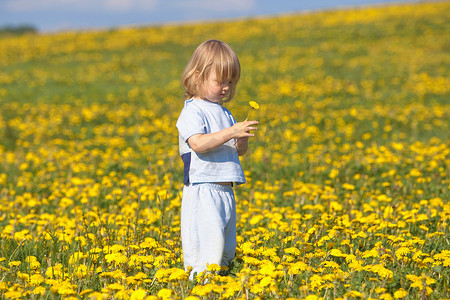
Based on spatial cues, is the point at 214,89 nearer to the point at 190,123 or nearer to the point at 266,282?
the point at 190,123

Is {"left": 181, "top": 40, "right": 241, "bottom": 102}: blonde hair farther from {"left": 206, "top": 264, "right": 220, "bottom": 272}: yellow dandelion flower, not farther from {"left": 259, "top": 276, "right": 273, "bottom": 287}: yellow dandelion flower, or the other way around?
{"left": 259, "top": 276, "right": 273, "bottom": 287}: yellow dandelion flower

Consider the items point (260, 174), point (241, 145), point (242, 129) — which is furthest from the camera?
point (260, 174)

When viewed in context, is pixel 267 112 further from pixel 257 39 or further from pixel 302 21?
pixel 302 21

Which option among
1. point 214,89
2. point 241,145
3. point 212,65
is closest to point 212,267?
point 241,145

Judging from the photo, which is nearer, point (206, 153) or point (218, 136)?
point (218, 136)

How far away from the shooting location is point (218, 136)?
2.78m

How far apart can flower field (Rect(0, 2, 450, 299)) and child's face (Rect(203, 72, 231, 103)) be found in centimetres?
105

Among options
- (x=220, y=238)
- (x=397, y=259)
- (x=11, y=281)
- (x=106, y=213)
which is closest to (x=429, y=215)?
(x=397, y=259)

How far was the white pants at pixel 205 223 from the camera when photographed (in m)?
2.95

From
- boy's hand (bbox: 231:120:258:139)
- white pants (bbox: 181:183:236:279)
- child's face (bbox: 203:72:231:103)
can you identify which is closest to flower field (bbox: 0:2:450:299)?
white pants (bbox: 181:183:236:279)

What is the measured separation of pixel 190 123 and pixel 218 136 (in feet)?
0.88

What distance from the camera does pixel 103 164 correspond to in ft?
22.6

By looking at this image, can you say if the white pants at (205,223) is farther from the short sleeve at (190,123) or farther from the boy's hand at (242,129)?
the boy's hand at (242,129)

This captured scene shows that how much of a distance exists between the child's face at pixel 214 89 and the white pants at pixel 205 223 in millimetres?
599
